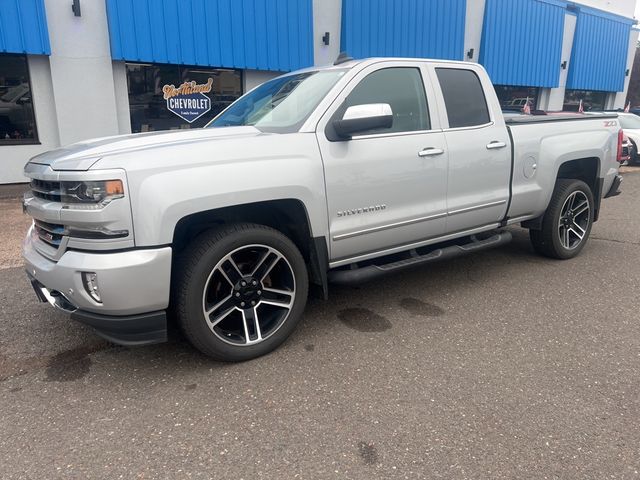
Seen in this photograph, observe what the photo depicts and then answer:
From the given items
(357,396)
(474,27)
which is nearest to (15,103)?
(357,396)

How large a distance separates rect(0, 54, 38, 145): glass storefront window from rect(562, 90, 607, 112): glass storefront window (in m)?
19.7

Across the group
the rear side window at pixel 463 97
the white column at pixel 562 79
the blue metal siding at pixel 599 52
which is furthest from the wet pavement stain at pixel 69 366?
the blue metal siding at pixel 599 52

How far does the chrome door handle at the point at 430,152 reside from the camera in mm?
3787

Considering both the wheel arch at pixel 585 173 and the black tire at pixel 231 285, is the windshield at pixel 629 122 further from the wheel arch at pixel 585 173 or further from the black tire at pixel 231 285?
the black tire at pixel 231 285

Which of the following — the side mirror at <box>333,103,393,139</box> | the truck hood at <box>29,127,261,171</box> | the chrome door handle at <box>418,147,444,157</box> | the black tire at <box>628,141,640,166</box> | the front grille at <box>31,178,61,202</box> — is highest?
the side mirror at <box>333,103,393,139</box>

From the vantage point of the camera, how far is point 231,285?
315 cm

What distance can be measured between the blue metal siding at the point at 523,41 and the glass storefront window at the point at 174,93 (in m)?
9.30

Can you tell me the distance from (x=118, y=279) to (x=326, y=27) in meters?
11.6

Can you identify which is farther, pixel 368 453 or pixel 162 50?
pixel 162 50

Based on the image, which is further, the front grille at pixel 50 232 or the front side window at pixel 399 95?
the front side window at pixel 399 95

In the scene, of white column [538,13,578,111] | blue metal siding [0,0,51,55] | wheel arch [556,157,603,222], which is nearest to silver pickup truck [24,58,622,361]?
wheel arch [556,157,603,222]

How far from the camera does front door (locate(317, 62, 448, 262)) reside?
3.41m

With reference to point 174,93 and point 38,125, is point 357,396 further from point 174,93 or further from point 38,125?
point 174,93

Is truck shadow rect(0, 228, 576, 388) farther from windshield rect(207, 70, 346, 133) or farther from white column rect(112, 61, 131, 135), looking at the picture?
white column rect(112, 61, 131, 135)
